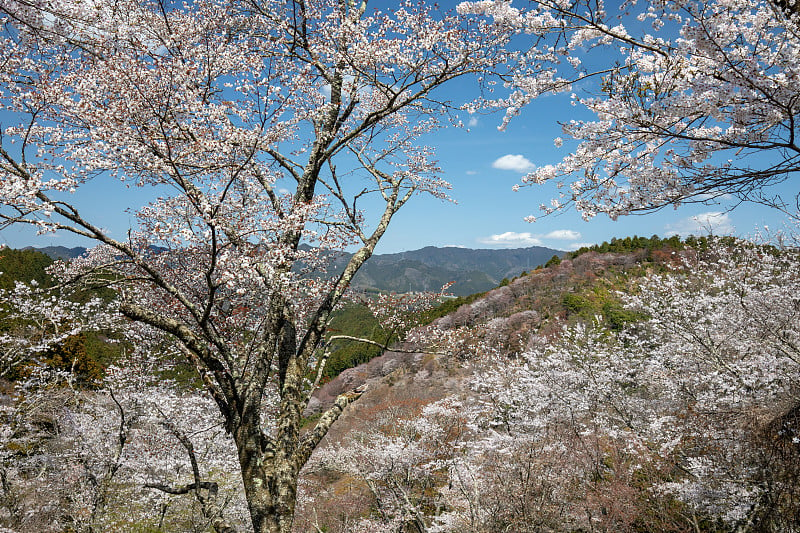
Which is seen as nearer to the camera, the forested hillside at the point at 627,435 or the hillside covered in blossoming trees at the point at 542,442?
the forested hillside at the point at 627,435

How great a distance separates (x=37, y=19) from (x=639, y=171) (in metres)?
5.89

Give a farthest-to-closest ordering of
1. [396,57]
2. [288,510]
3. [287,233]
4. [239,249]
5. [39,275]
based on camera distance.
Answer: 1. [39,275]
2. [396,57]
3. [287,233]
4. [239,249]
5. [288,510]

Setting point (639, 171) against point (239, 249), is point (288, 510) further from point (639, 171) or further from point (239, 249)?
point (639, 171)

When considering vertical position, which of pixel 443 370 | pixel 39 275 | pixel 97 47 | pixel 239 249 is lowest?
pixel 443 370

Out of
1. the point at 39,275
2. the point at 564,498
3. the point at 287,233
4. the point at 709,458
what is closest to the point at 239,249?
the point at 287,233

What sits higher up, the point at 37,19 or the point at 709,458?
the point at 37,19

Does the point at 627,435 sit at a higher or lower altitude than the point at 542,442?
lower

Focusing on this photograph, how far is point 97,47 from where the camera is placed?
154 inches

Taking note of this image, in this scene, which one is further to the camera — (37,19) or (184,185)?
(37,19)

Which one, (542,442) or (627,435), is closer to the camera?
(542,442)

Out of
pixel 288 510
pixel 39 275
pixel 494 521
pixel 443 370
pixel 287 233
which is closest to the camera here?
pixel 288 510

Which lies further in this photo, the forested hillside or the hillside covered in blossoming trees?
the hillside covered in blossoming trees

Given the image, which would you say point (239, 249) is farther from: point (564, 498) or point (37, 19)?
point (564, 498)

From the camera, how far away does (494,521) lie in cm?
813
